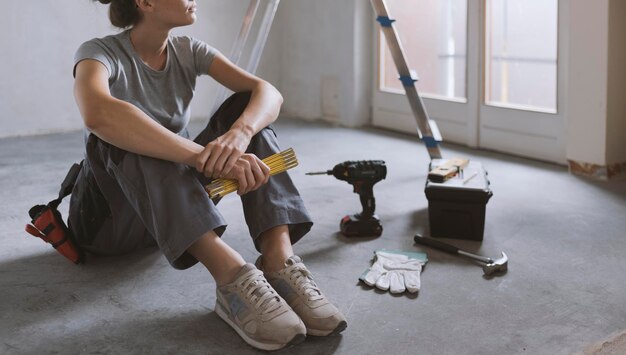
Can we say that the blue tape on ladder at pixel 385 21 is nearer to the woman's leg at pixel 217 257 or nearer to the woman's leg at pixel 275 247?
the woman's leg at pixel 275 247

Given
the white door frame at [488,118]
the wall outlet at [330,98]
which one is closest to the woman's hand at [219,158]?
the white door frame at [488,118]

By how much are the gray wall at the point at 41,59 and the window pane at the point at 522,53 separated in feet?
7.29

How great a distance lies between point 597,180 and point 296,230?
1.90 m

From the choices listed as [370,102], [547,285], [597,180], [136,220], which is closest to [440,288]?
[547,285]

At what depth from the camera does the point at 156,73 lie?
7.43 ft

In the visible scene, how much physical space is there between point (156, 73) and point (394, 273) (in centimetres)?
93

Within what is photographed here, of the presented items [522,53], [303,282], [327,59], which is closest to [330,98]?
[327,59]

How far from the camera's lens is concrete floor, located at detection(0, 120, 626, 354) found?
1851 millimetres

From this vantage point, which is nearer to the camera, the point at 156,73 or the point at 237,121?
the point at 237,121

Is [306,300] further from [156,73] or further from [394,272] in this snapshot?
[156,73]

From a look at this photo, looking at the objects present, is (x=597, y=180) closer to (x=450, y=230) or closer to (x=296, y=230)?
(x=450, y=230)

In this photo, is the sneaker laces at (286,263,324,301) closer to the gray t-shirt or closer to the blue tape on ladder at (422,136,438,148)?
the gray t-shirt

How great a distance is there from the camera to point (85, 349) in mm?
1827

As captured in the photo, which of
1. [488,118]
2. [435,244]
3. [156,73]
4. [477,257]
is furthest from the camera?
[488,118]
